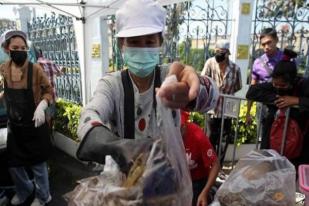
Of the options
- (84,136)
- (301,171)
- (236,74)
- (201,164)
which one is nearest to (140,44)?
(84,136)

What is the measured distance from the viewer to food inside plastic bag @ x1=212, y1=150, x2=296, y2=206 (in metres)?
1.20

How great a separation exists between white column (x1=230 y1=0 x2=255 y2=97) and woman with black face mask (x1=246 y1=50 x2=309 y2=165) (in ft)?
8.74

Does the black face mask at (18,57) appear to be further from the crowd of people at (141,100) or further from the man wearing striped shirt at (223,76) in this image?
the man wearing striped shirt at (223,76)

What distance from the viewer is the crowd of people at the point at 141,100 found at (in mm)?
961

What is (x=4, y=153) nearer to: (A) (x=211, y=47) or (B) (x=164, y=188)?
(B) (x=164, y=188)

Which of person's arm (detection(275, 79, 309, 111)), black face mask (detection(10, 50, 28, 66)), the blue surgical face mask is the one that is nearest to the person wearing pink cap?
the blue surgical face mask

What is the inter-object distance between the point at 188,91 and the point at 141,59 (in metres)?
0.49

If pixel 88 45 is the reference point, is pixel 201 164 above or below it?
below

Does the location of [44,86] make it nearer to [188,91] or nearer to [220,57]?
[220,57]

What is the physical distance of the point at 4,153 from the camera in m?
3.57

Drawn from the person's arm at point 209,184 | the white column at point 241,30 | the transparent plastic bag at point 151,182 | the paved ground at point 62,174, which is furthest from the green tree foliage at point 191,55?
the transparent plastic bag at point 151,182

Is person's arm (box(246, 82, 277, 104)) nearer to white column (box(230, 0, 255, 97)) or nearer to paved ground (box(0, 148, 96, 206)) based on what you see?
paved ground (box(0, 148, 96, 206))

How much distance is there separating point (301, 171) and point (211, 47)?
15.6 feet

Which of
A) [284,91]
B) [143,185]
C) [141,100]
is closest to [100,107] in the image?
[141,100]
